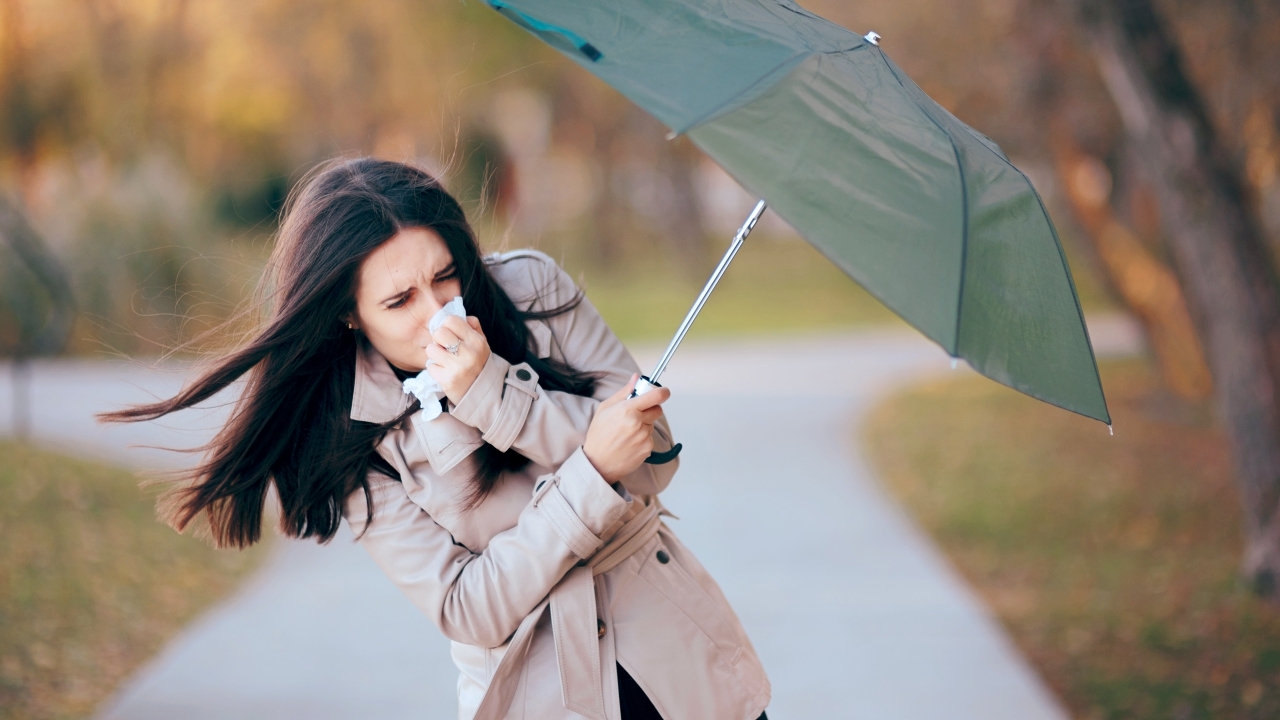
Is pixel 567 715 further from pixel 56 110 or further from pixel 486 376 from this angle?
pixel 56 110

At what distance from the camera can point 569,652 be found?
6.64 feet

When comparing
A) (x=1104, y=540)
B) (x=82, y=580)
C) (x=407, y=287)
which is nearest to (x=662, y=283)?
(x=1104, y=540)

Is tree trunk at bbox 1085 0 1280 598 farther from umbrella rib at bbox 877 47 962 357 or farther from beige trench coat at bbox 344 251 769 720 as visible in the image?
beige trench coat at bbox 344 251 769 720

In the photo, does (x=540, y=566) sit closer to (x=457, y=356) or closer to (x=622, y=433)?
(x=622, y=433)

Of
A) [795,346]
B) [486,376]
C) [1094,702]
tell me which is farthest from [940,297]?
[795,346]

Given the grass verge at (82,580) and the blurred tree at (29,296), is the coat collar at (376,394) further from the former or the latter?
the blurred tree at (29,296)

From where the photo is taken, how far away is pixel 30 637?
16.8 feet

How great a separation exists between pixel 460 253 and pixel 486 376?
0.94 ft

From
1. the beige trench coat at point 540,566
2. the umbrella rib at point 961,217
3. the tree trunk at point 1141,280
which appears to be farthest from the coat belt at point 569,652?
the tree trunk at point 1141,280

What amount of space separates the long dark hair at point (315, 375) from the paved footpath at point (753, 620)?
30 cm

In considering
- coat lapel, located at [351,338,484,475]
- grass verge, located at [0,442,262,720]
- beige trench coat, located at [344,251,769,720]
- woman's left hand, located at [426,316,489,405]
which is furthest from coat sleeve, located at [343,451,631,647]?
grass verge, located at [0,442,262,720]

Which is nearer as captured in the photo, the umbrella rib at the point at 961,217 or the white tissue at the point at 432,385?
the umbrella rib at the point at 961,217

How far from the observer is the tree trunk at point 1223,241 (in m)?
5.19

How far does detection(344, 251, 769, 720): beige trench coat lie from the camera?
1.97 m
